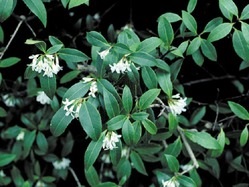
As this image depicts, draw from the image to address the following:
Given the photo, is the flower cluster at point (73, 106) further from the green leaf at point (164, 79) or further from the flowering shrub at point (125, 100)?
the green leaf at point (164, 79)

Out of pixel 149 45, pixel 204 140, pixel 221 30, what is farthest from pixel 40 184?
pixel 221 30

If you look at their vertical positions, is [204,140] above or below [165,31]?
below

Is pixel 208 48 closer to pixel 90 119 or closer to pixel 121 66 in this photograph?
pixel 121 66

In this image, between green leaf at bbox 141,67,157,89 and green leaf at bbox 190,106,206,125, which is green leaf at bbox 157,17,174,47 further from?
green leaf at bbox 190,106,206,125

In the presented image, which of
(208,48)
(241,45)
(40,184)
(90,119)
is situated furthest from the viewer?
(40,184)

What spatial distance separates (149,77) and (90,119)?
0.85 ft

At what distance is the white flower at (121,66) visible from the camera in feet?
4.55

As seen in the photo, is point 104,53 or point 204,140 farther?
point 204,140

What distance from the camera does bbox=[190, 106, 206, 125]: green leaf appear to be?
6.63 feet

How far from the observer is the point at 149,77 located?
4.91 feet

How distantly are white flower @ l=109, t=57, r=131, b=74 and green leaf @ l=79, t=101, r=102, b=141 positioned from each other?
13cm

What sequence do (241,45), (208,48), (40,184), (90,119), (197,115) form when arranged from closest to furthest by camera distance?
(90,119), (241,45), (208,48), (197,115), (40,184)

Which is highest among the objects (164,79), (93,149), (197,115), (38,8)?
(38,8)

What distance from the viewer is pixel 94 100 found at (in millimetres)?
1414
